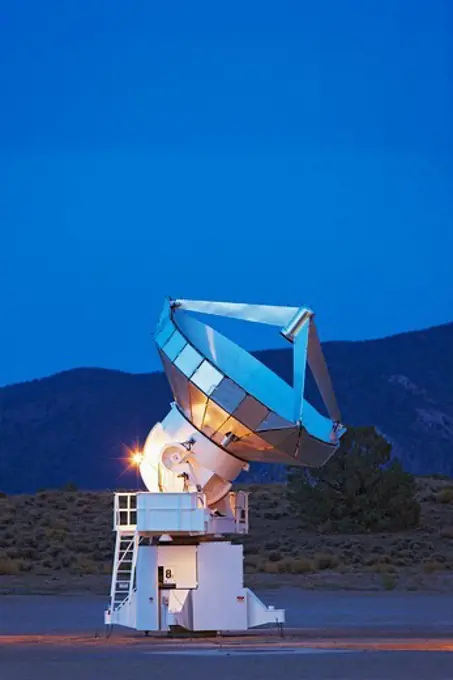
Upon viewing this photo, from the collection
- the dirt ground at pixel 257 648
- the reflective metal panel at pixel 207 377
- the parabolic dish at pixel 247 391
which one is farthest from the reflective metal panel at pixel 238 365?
the dirt ground at pixel 257 648

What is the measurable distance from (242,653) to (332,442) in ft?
16.0

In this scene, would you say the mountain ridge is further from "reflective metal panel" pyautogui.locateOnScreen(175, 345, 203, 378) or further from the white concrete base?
"reflective metal panel" pyautogui.locateOnScreen(175, 345, 203, 378)

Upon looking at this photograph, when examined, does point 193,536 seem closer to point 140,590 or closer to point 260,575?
point 140,590

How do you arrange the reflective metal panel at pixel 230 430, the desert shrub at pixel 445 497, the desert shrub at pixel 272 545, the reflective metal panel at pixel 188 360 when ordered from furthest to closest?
1. the desert shrub at pixel 445 497
2. the desert shrub at pixel 272 545
3. the reflective metal panel at pixel 230 430
4. the reflective metal panel at pixel 188 360

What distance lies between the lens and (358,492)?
204 ft

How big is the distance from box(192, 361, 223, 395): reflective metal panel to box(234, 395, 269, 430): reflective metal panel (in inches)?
21.6

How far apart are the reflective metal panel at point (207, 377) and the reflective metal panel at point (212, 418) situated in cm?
27

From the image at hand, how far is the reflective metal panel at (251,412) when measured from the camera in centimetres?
2769

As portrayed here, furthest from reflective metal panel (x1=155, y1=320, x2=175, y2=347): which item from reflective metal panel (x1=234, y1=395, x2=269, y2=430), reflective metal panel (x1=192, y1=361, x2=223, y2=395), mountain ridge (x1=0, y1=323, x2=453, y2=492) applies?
mountain ridge (x1=0, y1=323, x2=453, y2=492)

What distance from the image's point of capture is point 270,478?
132750 mm

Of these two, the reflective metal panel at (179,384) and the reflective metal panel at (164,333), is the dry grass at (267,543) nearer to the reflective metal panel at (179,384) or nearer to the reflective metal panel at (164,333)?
the reflective metal panel at (179,384)

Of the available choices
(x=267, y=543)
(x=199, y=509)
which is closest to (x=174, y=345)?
(x=199, y=509)

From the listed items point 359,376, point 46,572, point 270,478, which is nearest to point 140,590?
point 46,572

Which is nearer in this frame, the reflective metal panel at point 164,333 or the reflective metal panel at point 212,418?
the reflective metal panel at point 212,418
